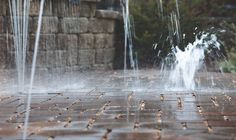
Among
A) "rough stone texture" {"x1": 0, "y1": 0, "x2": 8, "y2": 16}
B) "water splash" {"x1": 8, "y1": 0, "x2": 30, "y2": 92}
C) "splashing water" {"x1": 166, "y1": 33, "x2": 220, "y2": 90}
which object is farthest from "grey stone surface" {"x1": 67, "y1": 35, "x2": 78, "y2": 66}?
"splashing water" {"x1": 166, "y1": 33, "x2": 220, "y2": 90}

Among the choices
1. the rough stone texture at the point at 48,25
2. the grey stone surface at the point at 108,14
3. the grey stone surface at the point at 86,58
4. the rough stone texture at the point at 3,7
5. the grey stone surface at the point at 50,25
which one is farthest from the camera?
the grey stone surface at the point at 108,14

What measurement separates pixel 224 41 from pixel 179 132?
10.3m

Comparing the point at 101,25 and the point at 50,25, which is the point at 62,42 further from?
the point at 101,25

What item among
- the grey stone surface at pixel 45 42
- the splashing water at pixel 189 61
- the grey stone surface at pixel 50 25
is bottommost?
the splashing water at pixel 189 61

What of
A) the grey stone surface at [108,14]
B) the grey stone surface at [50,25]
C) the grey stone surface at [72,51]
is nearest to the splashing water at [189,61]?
the grey stone surface at [108,14]

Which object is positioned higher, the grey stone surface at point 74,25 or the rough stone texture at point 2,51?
the grey stone surface at point 74,25

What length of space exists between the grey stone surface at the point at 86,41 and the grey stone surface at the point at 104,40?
152mm

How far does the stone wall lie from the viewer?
37.4 ft

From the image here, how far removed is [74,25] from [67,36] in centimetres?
32

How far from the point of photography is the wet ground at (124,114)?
4.13m

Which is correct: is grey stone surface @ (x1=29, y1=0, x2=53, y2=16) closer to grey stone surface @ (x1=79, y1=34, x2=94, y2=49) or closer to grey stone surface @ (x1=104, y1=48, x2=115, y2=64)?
grey stone surface @ (x1=79, y1=34, x2=94, y2=49)

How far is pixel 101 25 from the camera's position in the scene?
43.2 feet

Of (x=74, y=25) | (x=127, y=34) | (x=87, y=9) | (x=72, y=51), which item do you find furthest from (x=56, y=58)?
(x=127, y=34)

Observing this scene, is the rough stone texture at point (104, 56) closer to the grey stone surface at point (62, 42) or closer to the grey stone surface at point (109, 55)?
the grey stone surface at point (109, 55)
